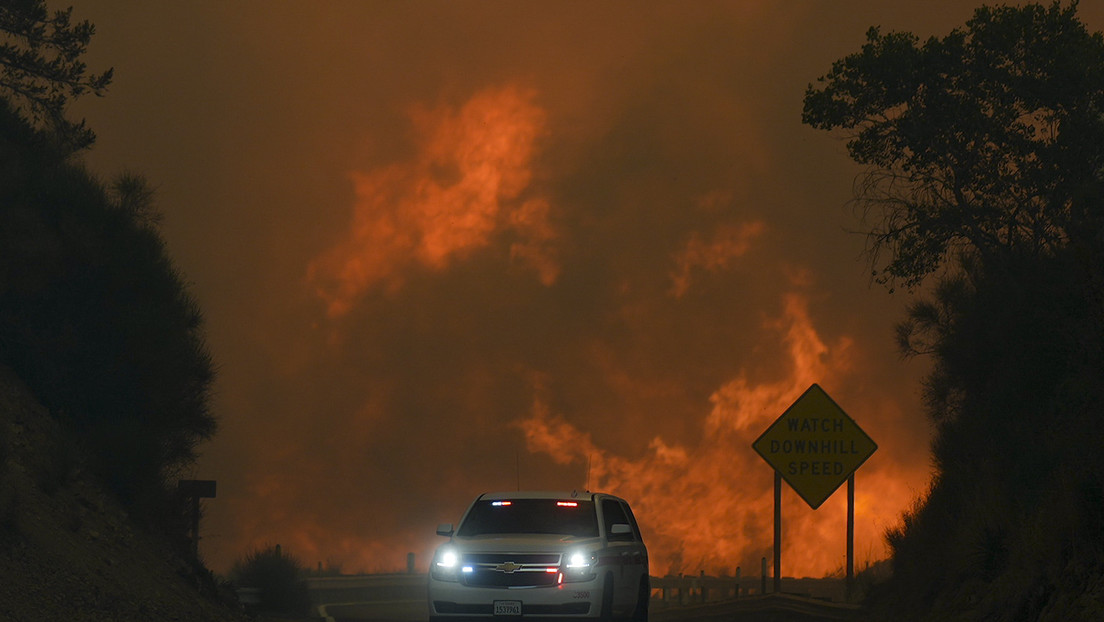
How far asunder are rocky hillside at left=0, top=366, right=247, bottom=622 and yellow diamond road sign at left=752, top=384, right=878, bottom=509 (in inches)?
453

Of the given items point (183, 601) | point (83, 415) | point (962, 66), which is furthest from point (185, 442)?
point (962, 66)

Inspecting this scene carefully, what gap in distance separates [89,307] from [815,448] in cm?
1478

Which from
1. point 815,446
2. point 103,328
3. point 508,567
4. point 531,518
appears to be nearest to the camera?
point 508,567

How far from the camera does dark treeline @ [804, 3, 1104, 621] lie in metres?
17.1

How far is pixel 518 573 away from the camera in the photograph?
17.7 m

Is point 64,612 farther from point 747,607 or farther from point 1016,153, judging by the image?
point 1016,153

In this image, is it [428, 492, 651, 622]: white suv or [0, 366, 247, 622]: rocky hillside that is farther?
[0, 366, 247, 622]: rocky hillside

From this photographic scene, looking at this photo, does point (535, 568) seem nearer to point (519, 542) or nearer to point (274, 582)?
point (519, 542)

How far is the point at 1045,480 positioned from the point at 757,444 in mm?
11849

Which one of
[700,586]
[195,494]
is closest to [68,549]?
[195,494]

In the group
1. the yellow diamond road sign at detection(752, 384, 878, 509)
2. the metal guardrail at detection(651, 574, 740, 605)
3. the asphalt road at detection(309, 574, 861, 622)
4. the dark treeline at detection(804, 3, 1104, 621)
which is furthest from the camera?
the metal guardrail at detection(651, 574, 740, 605)

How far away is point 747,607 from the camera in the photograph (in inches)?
1068

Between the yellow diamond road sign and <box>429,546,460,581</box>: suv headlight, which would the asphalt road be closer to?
the yellow diamond road sign

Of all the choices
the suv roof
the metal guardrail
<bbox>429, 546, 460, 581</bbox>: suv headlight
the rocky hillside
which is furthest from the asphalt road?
<bbox>429, 546, 460, 581</bbox>: suv headlight
